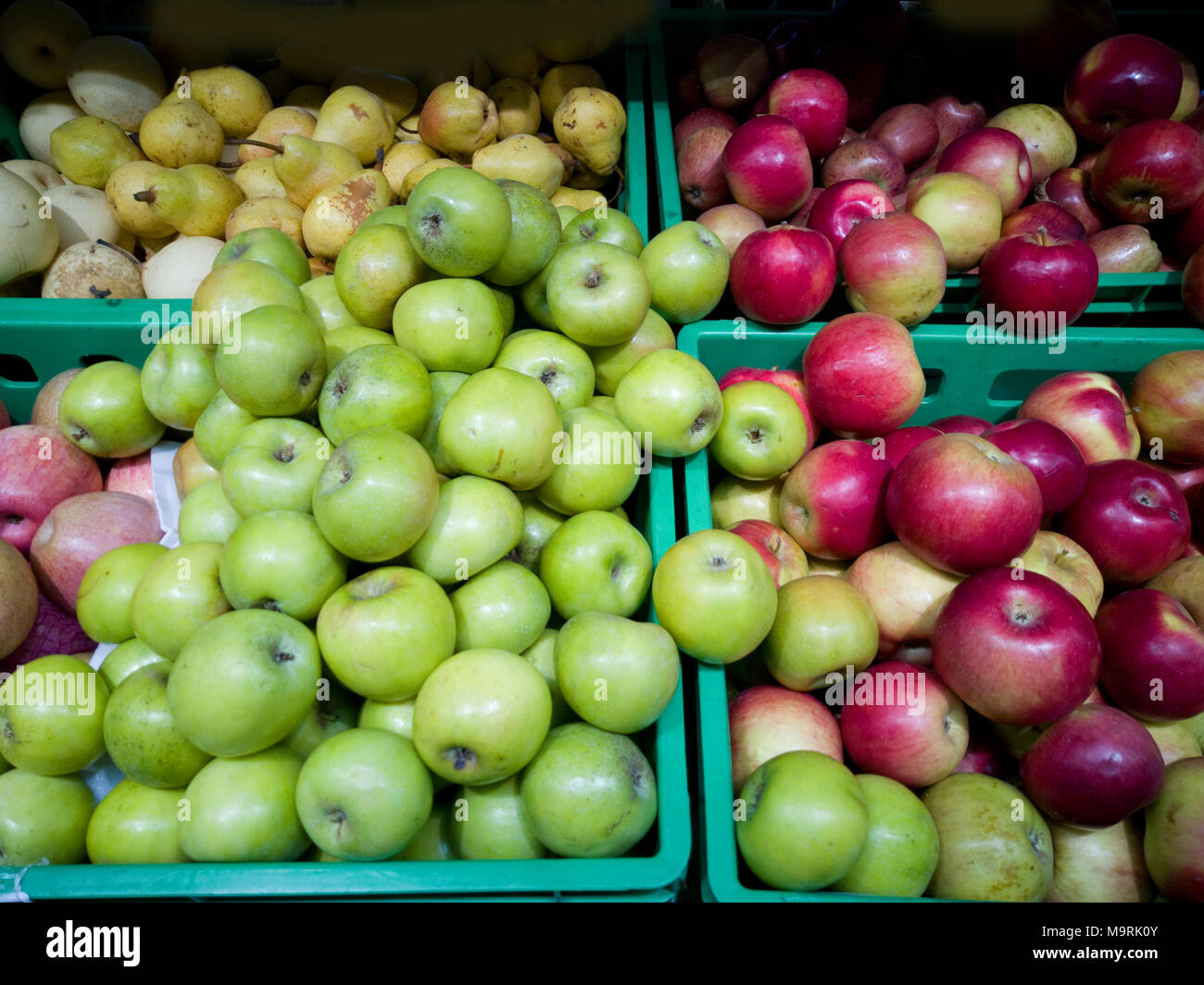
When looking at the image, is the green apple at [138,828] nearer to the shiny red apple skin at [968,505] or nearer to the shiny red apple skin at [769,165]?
the shiny red apple skin at [968,505]

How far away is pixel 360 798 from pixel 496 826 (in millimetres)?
263

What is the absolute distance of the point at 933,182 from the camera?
7.47 ft

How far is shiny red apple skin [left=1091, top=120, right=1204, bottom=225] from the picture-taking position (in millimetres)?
2158

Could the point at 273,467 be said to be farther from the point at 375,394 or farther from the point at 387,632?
the point at 387,632

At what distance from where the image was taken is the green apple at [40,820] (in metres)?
1.28

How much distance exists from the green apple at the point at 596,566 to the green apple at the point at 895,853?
590 millimetres

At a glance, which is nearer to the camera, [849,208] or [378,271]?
[378,271]

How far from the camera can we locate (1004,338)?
2.02 m

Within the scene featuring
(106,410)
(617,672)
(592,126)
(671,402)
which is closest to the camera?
(617,672)

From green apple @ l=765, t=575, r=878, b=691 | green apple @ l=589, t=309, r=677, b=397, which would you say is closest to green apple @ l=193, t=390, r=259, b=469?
green apple @ l=589, t=309, r=677, b=397

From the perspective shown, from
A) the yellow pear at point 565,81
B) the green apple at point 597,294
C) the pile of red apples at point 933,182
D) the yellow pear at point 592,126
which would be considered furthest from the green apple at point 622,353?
the yellow pear at point 565,81

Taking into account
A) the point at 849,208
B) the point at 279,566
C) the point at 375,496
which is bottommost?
the point at 279,566

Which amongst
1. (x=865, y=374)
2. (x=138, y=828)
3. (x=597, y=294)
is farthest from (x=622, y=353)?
(x=138, y=828)
